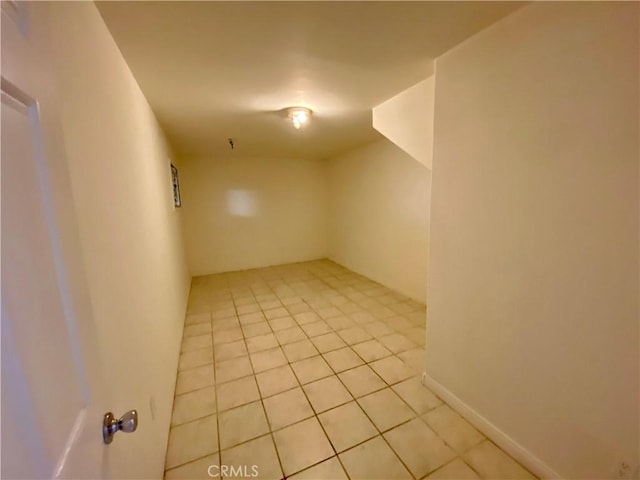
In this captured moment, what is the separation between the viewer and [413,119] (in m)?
1.99

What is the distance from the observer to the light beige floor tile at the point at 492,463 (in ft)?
4.25

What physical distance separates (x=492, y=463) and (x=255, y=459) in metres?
1.22

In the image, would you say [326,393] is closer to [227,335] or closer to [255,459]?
[255,459]

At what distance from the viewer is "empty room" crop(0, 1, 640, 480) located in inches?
18.4

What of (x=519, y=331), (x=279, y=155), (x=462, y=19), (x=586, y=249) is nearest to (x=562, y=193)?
(x=586, y=249)

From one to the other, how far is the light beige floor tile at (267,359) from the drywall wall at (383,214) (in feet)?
6.10

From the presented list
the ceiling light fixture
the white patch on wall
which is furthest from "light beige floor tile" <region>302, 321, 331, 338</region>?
the white patch on wall

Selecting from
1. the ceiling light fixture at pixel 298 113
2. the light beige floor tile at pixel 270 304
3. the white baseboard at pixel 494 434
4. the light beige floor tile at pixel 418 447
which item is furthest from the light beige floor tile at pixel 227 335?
the ceiling light fixture at pixel 298 113

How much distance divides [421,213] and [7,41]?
319 centimetres

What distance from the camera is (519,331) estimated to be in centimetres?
129

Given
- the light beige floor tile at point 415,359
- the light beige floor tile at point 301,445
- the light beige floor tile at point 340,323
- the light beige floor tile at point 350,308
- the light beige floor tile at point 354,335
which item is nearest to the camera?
the light beige floor tile at point 301,445

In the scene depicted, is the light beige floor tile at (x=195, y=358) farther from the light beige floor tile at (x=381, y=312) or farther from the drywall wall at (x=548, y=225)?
the drywall wall at (x=548, y=225)

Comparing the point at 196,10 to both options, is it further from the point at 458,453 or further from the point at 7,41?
the point at 458,453

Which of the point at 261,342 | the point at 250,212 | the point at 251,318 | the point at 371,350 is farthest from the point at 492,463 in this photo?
the point at 250,212
